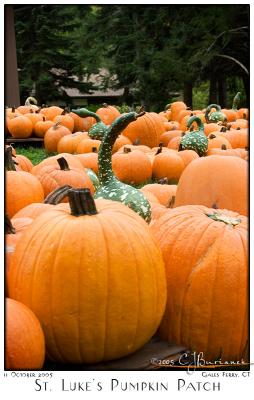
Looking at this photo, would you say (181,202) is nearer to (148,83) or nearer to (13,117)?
(13,117)

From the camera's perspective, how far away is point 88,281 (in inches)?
69.1

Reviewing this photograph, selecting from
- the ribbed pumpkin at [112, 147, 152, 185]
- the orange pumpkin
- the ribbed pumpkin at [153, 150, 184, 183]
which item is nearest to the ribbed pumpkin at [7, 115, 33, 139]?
the orange pumpkin

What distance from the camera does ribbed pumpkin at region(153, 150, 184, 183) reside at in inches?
249

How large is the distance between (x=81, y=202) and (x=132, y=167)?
4.41 meters

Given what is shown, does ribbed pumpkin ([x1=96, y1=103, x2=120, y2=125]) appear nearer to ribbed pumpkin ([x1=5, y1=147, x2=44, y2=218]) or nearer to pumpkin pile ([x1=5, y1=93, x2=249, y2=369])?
ribbed pumpkin ([x1=5, y1=147, x2=44, y2=218])

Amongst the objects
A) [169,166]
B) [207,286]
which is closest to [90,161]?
[169,166]

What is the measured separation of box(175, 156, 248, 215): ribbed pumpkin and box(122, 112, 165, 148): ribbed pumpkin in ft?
17.4

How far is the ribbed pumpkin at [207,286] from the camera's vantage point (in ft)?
6.48

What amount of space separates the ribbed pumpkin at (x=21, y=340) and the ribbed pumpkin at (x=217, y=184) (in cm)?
142

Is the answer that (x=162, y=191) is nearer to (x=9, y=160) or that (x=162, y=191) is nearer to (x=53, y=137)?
(x=9, y=160)
